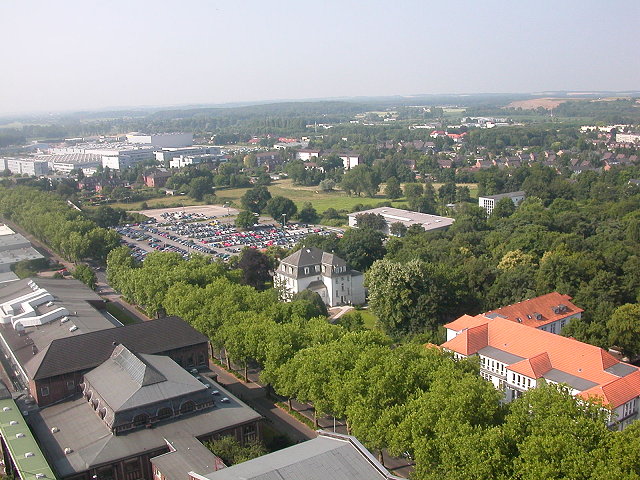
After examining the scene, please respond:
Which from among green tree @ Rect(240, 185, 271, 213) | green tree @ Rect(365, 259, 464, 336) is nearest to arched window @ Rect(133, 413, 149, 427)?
green tree @ Rect(365, 259, 464, 336)

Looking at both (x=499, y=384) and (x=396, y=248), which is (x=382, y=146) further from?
(x=499, y=384)

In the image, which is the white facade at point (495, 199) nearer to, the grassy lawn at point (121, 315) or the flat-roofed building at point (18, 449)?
the grassy lawn at point (121, 315)

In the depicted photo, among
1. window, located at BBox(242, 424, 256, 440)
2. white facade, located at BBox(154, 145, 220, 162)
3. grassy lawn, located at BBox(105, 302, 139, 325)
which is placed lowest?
grassy lawn, located at BBox(105, 302, 139, 325)

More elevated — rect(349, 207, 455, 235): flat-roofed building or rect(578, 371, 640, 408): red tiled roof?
rect(578, 371, 640, 408): red tiled roof

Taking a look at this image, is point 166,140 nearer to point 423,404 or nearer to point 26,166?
point 26,166

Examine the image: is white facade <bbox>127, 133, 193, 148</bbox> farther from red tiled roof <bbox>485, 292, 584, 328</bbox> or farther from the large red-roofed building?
the large red-roofed building

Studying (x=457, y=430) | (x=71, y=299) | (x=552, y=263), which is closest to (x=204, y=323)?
(x=71, y=299)

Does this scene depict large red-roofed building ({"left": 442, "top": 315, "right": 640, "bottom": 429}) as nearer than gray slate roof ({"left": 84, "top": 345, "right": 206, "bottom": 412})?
No
